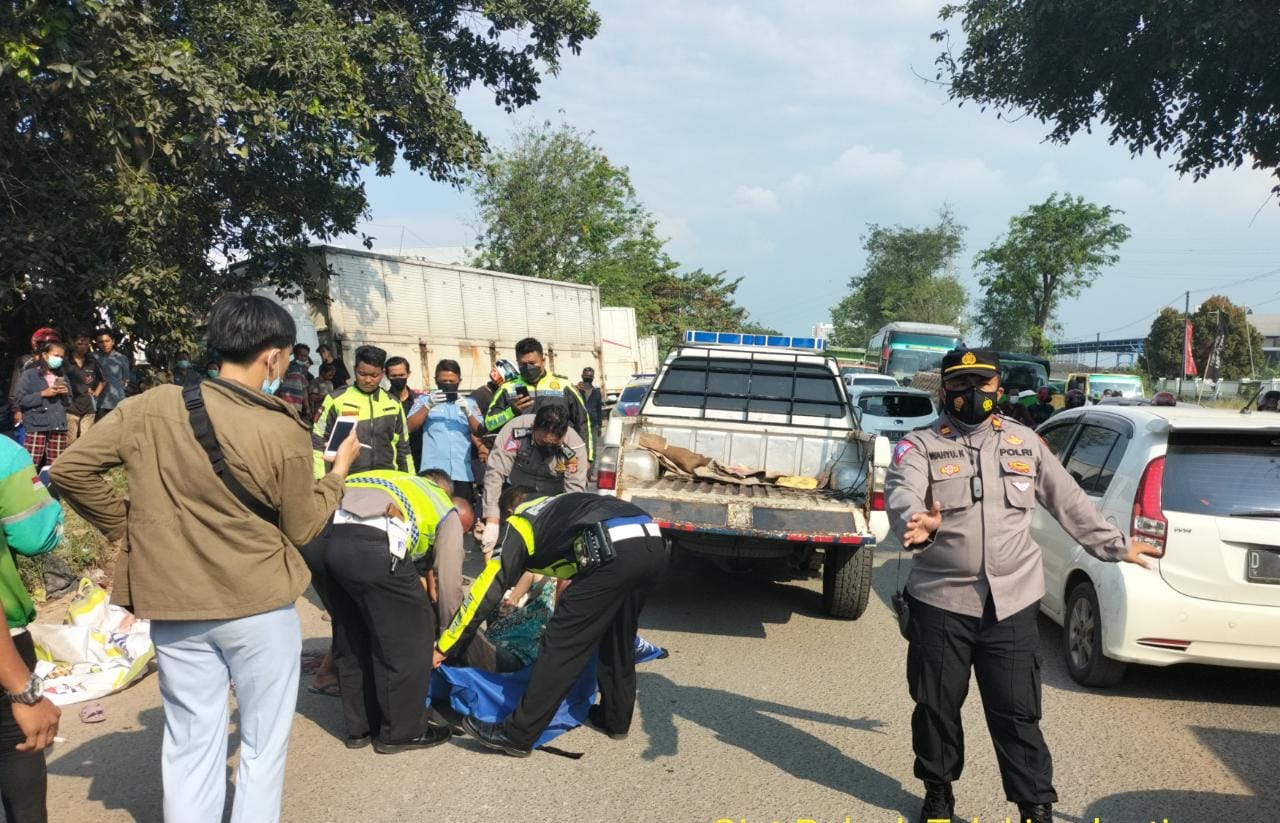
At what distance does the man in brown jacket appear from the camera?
2.58m

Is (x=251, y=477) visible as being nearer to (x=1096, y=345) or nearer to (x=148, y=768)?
(x=148, y=768)

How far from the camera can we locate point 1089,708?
4863 mm

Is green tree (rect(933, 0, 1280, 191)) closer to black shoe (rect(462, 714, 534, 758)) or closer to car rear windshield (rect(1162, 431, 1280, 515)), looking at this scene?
car rear windshield (rect(1162, 431, 1280, 515))

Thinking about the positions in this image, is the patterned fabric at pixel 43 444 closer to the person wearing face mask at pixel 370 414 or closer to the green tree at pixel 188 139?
the green tree at pixel 188 139

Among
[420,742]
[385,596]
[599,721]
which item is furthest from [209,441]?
[599,721]

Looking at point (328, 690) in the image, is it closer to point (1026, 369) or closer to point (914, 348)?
point (1026, 369)

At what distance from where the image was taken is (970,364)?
3432 mm

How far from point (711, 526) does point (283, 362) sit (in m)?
3.63

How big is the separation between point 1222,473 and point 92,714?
598 centimetres

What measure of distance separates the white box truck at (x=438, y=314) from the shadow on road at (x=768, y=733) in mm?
11841

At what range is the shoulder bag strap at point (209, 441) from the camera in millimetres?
2551

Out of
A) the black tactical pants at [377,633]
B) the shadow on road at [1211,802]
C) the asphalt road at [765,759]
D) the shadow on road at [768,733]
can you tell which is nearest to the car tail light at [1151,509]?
the asphalt road at [765,759]

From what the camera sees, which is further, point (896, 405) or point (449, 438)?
point (896, 405)

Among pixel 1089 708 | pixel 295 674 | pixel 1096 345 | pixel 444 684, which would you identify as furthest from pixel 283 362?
pixel 1096 345
